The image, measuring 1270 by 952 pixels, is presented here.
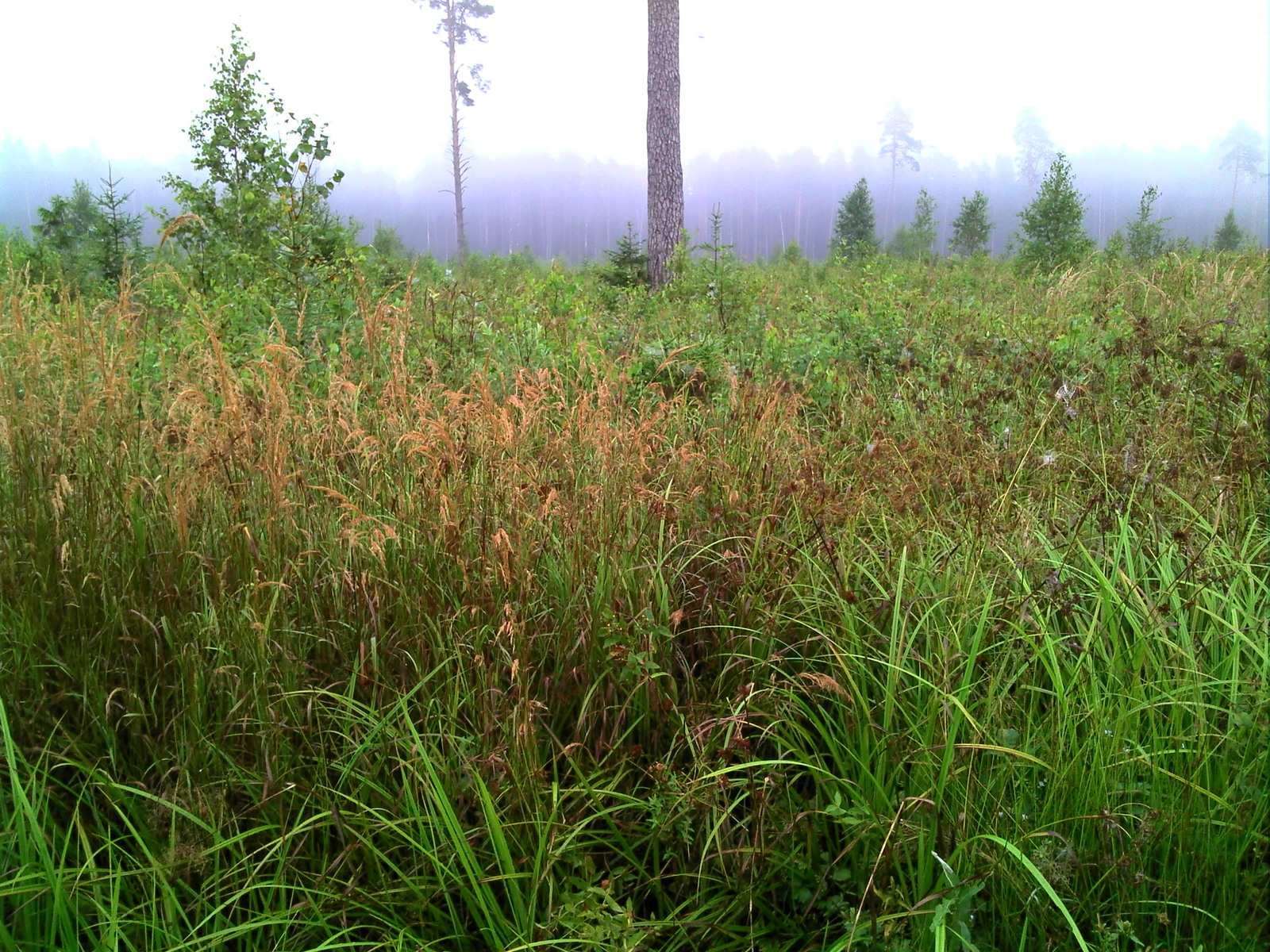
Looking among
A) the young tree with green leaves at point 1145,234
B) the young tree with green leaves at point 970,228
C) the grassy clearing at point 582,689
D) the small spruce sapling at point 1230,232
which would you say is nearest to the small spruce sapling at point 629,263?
the grassy clearing at point 582,689

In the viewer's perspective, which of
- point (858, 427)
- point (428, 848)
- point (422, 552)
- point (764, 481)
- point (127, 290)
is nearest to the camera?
point (428, 848)

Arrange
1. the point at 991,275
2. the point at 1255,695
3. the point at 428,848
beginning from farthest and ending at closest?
the point at 991,275 < the point at 1255,695 < the point at 428,848

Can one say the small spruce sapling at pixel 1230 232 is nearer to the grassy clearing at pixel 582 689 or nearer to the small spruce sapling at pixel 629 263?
the small spruce sapling at pixel 629 263

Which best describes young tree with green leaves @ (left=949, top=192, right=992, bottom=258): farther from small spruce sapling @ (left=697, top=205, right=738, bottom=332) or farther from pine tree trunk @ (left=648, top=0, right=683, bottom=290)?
small spruce sapling @ (left=697, top=205, right=738, bottom=332)

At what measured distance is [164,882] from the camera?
4.68 ft

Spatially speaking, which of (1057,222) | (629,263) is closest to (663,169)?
(629,263)

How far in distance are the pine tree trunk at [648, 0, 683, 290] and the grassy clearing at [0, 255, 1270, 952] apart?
24.3 ft

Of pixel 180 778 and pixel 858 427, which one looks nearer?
pixel 180 778

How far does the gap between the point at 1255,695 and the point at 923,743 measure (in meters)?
0.73

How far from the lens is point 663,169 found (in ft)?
32.3

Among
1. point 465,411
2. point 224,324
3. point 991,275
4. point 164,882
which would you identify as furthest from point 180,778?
point 991,275

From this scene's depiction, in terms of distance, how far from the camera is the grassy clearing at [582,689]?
58.7 inches

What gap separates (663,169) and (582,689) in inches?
354

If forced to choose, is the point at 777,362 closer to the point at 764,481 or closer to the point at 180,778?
the point at 764,481
